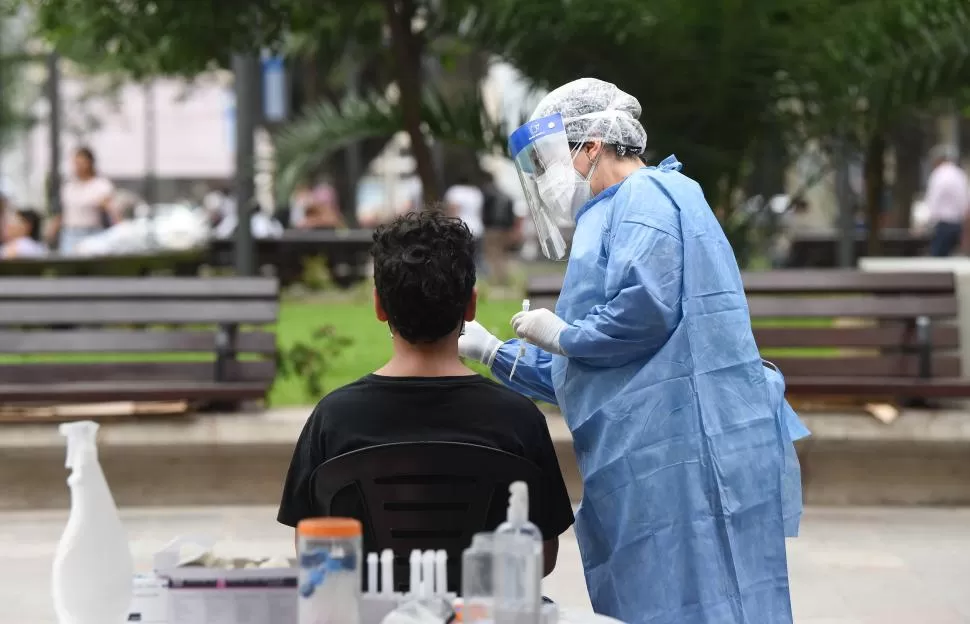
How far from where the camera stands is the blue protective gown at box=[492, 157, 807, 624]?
3.63 m

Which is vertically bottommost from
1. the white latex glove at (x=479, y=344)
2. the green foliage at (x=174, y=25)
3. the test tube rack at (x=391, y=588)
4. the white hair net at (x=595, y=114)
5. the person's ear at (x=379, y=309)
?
the test tube rack at (x=391, y=588)

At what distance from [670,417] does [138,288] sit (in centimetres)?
554

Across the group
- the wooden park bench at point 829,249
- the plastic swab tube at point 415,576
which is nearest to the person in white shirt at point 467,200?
the wooden park bench at point 829,249


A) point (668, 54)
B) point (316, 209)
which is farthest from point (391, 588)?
point (316, 209)

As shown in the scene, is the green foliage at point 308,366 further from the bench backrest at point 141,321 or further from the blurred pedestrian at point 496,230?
the blurred pedestrian at point 496,230

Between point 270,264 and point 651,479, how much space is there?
18210mm

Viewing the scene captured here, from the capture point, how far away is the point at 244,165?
1184 centimetres

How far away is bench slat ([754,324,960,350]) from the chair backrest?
17.3 feet

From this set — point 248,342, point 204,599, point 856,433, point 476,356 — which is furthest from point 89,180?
point 204,599

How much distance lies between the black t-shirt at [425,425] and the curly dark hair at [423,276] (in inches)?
4.6

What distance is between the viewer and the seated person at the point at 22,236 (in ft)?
50.7

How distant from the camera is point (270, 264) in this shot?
21.5 metres

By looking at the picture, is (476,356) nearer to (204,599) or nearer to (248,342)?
(204,599)

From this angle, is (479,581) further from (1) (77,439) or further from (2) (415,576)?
(1) (77,439)
